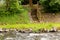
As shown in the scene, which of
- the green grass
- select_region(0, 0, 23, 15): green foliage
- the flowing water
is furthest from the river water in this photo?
select_region(0, 0, 23, 15): green foliage

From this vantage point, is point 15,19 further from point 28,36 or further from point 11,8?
Result: point 28,36

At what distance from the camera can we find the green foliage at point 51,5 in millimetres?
23906

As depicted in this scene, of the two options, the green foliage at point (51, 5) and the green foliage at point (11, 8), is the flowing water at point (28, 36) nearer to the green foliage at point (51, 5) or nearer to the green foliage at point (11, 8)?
the green foliage at point (11, 8)

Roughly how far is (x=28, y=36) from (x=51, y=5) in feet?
24.6

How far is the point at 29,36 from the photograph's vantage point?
56.6 feet

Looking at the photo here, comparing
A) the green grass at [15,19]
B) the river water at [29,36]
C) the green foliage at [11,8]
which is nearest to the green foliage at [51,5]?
the green grass at [15,19]

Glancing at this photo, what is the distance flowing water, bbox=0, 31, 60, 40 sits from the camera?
54.9 feet

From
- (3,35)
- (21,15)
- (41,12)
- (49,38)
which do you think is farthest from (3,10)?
(49,38)

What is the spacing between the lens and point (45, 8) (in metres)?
25.0

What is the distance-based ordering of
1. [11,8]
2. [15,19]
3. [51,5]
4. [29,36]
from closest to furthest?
[29,36] < [15,19] < [11,8] < [51,5]

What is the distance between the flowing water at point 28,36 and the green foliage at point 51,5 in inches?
254

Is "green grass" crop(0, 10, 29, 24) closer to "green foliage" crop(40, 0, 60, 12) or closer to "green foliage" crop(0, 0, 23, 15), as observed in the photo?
"green foliage" crop(0, 0, 23, 15)

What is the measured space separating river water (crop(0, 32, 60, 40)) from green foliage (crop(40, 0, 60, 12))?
254 inches

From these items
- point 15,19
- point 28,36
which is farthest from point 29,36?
point 15,19
